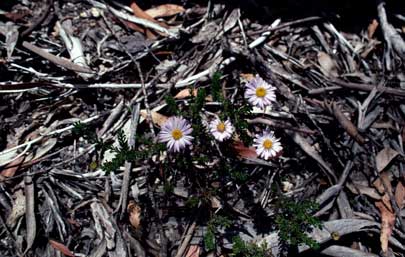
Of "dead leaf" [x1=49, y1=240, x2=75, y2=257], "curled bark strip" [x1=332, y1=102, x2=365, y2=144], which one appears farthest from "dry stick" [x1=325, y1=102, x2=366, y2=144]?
"dead leaf" [x1=49, y1=240, x2=75, y2=257]

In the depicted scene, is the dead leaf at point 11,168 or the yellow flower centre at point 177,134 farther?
the dead leaf at point 11,168

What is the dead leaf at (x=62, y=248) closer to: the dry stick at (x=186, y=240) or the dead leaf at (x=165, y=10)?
the dry stick at (x=186, y=240)

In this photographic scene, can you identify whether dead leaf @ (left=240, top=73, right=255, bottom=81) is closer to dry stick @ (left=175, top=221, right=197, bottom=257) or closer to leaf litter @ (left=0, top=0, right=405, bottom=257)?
leaf litter @ (left=0, top=0, right=405, bottom=257)

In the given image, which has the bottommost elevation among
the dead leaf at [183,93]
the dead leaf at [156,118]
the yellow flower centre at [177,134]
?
the yellow flower centre at [177,134]

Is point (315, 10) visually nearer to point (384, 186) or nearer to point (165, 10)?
point (165, 10)

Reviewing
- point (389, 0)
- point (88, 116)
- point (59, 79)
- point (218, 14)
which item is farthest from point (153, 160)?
point (389, 0)

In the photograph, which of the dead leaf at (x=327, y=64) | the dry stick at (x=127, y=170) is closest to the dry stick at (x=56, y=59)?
the dry stick at (x=127, y=170)

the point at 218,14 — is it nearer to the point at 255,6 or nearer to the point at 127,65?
the point at 255,6

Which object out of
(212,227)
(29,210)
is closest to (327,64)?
(212,227)
